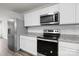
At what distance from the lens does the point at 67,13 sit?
118 cm

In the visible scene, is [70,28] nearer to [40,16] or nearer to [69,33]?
[69,33]

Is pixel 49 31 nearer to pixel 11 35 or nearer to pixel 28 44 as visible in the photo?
pixel 28 44

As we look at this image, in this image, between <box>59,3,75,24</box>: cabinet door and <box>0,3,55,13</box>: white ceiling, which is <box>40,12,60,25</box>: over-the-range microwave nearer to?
<box>59,3,75,24</box>: cabinet door

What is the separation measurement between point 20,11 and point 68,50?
826mm

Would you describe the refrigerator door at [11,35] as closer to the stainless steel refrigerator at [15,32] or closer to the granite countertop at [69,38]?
the stainless steel refrigerator at [15,32]

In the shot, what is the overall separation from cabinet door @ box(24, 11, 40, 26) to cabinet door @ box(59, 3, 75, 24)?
1.17 feet

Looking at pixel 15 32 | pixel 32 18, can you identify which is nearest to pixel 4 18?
pixel 15 32

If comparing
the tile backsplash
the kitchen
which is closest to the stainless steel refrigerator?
the kitchen

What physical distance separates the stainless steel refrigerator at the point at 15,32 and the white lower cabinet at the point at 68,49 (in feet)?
1.90

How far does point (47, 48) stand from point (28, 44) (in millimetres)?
286

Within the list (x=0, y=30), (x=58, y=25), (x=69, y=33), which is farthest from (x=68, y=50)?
(x=0, y=30)

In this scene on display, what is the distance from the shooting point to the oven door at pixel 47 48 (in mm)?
1087

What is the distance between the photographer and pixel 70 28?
113cm

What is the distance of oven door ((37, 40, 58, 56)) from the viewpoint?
1.09 meters
